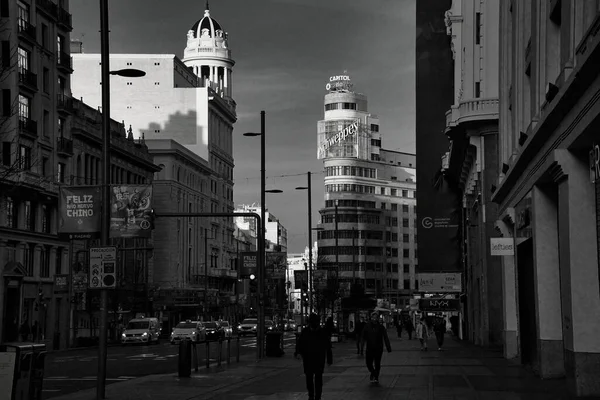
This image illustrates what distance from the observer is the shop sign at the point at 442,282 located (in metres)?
60.5

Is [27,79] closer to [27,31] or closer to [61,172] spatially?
[27,31]

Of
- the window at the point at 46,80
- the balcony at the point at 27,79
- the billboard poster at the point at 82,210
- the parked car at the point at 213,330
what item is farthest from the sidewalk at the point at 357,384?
the window at the point at 46,80

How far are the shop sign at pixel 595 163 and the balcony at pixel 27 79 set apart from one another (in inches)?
2005

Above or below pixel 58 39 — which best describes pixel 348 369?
below

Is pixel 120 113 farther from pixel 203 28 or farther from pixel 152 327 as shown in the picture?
pixel 152 327

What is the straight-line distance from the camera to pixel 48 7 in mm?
70125

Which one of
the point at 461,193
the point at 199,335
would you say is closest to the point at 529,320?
the point at 461,193

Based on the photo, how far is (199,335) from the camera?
69.6m

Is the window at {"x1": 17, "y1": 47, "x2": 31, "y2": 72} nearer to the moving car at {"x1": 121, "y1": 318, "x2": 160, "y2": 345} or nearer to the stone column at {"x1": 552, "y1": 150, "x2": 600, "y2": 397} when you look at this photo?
the moving car at {"x1": 121, "y1": 318, "x2": 160, "y2": 345}

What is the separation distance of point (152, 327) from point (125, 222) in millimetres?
49648

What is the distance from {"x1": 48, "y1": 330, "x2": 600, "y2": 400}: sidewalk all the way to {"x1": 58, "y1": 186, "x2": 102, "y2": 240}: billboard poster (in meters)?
Result: 3.62

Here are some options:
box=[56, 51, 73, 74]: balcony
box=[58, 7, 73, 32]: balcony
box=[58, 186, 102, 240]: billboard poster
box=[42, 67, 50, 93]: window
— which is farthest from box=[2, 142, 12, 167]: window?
box=[58, 186, 102, 240]: billboard poster

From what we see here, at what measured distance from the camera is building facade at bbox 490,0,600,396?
19484mm

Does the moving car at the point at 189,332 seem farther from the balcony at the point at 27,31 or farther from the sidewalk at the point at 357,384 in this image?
the sidewalk at the point at 357,384
